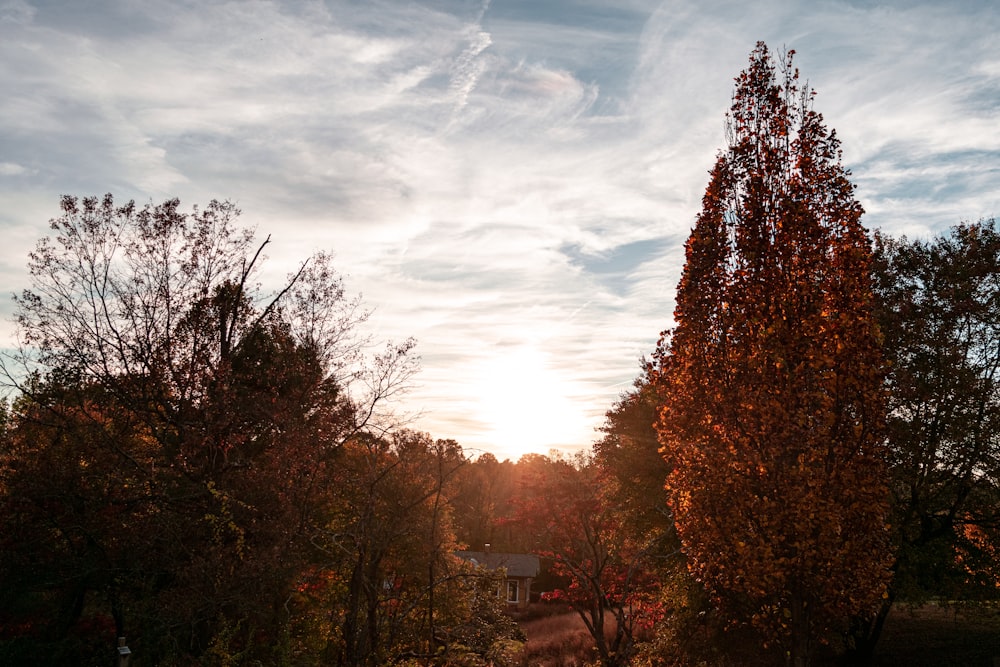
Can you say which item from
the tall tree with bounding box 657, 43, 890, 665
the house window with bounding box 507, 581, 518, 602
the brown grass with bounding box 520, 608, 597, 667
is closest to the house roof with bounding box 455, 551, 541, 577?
the house window with bounding box 507, 581, 518, 602

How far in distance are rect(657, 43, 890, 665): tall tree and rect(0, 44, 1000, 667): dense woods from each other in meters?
0.03

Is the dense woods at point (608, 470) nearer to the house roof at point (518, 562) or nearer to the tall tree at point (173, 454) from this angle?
the tall tree at point (173, 454)

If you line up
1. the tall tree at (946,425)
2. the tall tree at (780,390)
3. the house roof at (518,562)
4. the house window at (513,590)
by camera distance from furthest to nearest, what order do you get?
the house window at (513,590) → the house roof at (518,562) → the tall tree at (946,425) → the tall tree at (780,390)

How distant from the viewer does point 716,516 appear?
8.77 m

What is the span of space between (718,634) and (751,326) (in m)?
15.9

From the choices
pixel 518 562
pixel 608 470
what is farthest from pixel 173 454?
pixel 518 562

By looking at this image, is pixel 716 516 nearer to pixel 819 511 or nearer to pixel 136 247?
pixel 819 511

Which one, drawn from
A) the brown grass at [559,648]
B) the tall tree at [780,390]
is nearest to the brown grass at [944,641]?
the brown grass at [559,648]

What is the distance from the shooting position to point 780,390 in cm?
854

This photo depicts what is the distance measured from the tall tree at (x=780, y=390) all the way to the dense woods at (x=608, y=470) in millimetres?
34

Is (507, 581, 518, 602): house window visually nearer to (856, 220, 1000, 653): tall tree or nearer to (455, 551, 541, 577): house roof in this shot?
(455, 551, 541, 577): house roof

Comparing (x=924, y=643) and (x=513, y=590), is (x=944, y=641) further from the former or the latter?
(x=513, y=590)

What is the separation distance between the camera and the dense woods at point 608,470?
8523mm

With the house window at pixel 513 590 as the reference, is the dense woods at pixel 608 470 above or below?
above
